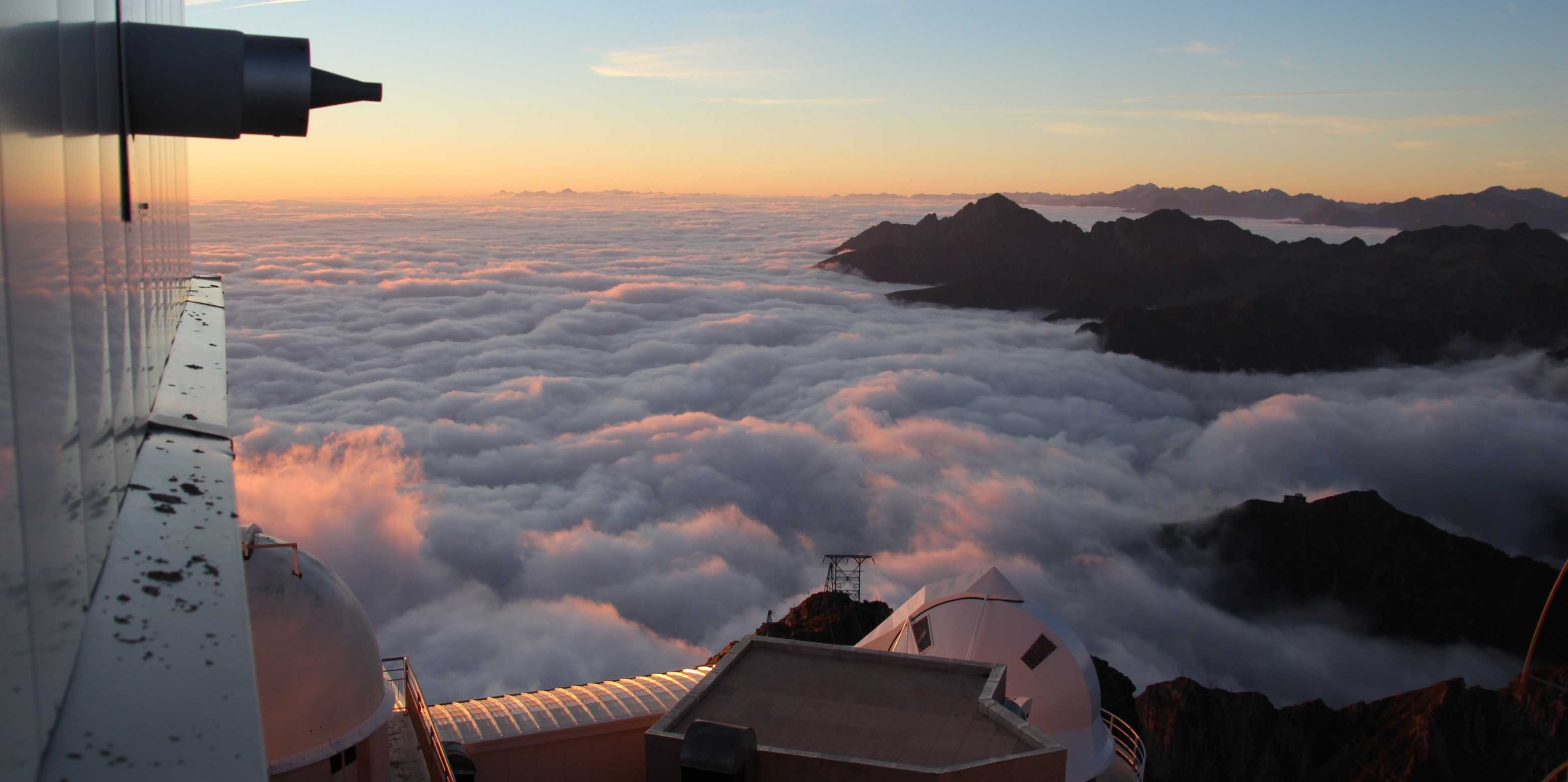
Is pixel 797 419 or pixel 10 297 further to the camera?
pixel 797 419

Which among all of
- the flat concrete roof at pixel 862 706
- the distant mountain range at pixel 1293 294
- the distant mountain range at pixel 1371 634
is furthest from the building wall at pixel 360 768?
the distant mountain range at pixel 1293 294

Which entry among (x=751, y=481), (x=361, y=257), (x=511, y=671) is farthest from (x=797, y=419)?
(x=361, y=257)

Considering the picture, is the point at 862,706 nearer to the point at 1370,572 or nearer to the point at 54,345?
the point at 54,345

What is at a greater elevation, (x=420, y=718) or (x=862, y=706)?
(x=862, y=706)

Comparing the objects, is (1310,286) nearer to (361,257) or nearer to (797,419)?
(797,419)

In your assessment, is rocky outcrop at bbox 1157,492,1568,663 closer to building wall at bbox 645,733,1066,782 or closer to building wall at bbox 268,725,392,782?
building wall at bbox 645,733,1066,782

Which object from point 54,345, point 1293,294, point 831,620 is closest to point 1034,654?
point 54,345
